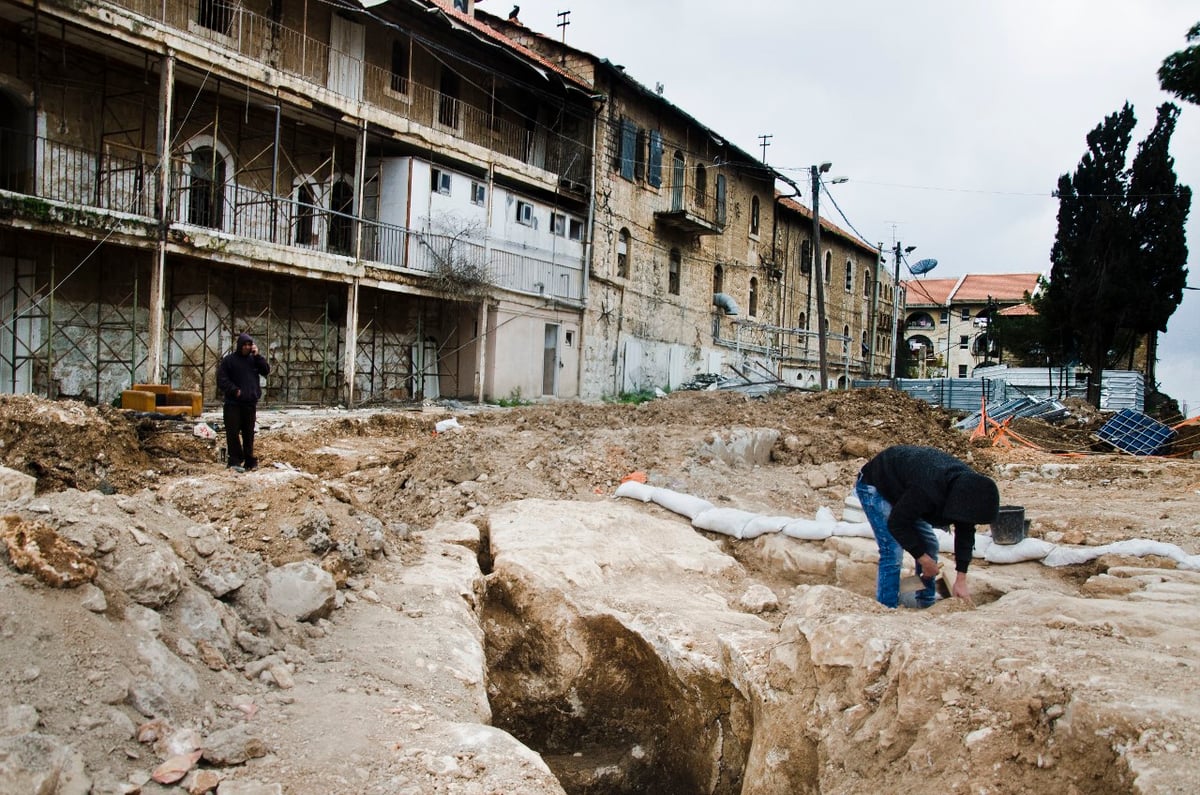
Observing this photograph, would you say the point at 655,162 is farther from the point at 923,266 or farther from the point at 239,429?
the point at 239,429

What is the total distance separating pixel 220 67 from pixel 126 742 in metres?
14.6

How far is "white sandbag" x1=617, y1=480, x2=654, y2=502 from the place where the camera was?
9.69 meters

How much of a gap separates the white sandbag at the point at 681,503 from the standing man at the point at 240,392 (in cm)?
462

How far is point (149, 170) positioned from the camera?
15.2m

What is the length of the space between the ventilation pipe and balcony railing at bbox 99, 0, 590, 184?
8770 millimetres

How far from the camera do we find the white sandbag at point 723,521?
8750 millimetres

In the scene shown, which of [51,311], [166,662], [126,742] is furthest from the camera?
[51,311]

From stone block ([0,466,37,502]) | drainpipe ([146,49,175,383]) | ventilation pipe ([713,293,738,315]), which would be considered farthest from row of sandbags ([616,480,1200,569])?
ventilation pipe ([713,293,738,315])

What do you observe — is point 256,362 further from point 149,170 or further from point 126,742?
point 149,170

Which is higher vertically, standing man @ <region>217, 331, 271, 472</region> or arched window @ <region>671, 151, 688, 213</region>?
arched window @ <region>671, 151, 688, 213</region>

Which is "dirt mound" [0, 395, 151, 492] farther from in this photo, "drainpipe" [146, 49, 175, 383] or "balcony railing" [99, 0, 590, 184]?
"balcony railing" [99, 0, 590, 184]

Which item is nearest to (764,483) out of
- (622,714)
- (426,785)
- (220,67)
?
(622,714)

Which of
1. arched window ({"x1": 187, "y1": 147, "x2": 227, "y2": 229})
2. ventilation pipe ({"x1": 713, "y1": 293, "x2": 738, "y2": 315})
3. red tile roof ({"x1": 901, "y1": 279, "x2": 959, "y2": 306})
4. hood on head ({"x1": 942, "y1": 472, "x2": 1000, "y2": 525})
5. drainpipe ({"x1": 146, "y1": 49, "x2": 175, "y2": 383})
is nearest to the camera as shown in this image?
hood on head ({"x1": 942, "y1": 472, "x2": 1000, "y2": 525})

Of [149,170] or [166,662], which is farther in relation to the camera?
[149,170]
